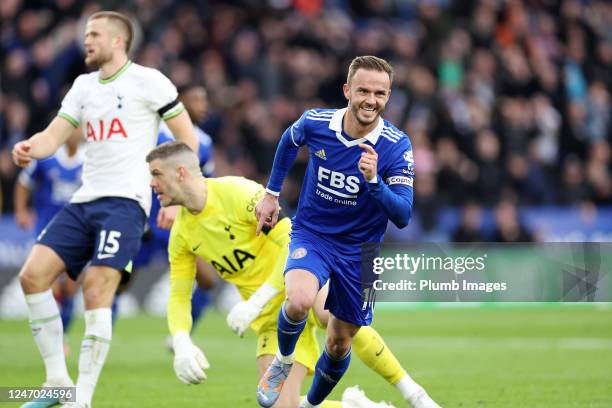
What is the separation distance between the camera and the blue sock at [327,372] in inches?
305

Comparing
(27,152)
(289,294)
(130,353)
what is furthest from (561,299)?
(130,353)

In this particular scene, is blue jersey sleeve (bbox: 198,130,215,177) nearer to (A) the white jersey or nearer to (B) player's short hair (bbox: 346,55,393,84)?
(A) the white jersey

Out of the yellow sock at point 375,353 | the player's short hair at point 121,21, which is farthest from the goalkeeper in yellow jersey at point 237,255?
the player's short hair at point 121,21

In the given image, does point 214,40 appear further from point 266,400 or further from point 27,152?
point 266,400

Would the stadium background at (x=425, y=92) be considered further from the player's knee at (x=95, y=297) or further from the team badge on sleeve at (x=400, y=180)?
the team badge on sleeve at (x=400, y=180)

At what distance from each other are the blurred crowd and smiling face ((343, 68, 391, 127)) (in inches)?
482

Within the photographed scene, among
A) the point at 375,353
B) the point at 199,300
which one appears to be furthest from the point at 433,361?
the point at 375,353

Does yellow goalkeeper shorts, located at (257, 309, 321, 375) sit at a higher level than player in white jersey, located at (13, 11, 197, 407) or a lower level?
lower

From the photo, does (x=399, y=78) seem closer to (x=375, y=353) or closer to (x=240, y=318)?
(x=375, y=353)

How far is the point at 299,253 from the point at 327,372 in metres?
0.84

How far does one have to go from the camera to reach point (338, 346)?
25.2ft

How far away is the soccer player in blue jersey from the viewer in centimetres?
742

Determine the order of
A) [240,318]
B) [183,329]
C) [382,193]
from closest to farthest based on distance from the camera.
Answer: [382,193] < [240,318] < [183,329]

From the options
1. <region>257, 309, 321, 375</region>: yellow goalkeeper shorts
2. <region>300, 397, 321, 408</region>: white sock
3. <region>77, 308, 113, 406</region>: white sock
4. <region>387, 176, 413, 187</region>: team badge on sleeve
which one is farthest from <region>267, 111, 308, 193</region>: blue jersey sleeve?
<region>77, 308, 113, 406</region>: white sock
